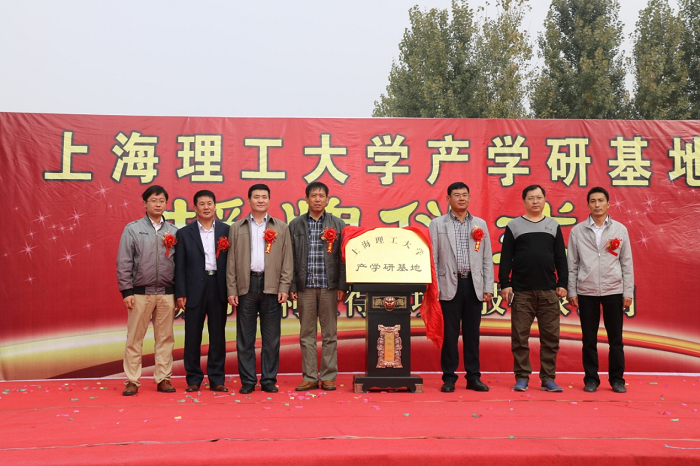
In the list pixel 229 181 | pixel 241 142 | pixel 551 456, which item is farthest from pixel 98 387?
pixel 551 456

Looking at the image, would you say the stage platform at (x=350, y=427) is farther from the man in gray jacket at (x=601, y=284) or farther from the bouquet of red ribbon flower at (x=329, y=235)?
the bouquet of red ribbon flower at (x=329, y=235)

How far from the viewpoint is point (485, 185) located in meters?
5.23

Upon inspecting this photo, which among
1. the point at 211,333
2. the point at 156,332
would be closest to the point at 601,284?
the point at 211,333

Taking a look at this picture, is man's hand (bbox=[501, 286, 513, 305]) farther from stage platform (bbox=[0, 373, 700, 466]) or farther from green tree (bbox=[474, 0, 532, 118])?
green tree (bbox=[474, 0, 532, 118])

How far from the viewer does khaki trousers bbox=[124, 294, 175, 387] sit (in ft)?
13.8

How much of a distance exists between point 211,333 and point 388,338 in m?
1.30

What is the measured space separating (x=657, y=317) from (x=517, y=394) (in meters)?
1.93

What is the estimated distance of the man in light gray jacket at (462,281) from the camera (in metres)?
4.32

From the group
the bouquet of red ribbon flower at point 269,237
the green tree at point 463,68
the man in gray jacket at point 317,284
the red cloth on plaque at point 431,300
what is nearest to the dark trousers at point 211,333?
the bouquet of red ribbon flower at point 269,237

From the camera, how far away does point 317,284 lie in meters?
4.38

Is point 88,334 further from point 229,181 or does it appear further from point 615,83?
point 615,83

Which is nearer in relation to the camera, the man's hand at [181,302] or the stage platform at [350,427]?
the stage platform at [350,427]

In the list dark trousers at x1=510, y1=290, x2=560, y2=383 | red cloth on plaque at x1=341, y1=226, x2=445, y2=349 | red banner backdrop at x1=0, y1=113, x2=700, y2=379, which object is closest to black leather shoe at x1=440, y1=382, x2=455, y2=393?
red cloth on plaque at x1=341, y1=226, x2=445, y2=349

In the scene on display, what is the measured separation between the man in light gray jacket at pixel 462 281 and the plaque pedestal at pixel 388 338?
26cm
